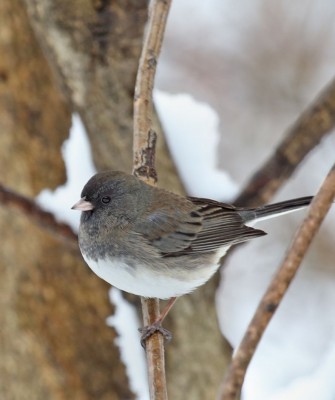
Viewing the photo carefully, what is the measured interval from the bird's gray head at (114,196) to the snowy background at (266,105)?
6.87ft

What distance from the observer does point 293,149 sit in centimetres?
328

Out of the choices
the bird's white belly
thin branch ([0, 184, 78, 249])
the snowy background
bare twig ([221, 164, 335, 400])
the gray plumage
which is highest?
the snowy background

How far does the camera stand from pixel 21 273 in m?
3.25

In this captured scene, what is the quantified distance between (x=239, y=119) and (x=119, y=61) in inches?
105

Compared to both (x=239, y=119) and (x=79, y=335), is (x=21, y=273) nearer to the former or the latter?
(x=79, y=335)

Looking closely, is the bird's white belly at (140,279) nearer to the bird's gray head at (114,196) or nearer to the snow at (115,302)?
the bird's gray head at (114,196)

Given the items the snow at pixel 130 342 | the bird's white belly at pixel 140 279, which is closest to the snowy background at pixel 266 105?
the snow at pixel 130 342

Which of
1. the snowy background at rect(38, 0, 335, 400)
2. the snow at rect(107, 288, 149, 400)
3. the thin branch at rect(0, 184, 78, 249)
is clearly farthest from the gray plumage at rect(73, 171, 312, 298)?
the snowy background at rect(38, 0, 335, 400)

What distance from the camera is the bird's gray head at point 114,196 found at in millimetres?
2406

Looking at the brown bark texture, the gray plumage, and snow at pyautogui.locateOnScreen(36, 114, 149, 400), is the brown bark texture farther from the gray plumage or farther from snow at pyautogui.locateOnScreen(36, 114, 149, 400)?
the gray plumage

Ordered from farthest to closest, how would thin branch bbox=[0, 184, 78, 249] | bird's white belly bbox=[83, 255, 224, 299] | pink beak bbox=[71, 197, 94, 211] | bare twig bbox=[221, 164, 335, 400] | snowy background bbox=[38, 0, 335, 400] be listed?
snowy background bbox=[38, 0, 335, 400] < thin branch bbox=[0, 184, 78, 249] < pink beak bbox=[71, 197, 94, 211] < bird's white belly bbox=[83, 255, 224, 299] < bare twig bbox=[221, 164, 335, 400]

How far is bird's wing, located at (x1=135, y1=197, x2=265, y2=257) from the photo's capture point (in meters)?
2.47

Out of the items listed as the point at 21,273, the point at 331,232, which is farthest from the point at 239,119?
the point at 21,273

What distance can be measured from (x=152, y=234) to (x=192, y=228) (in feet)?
0.58
